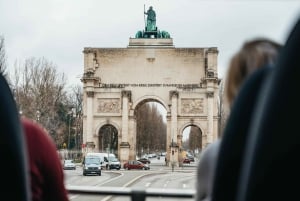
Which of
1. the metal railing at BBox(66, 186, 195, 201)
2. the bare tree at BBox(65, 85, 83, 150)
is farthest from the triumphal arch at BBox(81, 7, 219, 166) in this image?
the metal railing at BBox(66, 186, 195, 201)

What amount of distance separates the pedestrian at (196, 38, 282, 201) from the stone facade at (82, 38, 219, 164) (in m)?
62.0

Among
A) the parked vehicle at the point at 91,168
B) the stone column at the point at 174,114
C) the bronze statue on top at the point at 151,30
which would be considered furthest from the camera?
the bronze statue on top at the point at 151,30

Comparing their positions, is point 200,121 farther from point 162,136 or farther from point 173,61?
point 162,136

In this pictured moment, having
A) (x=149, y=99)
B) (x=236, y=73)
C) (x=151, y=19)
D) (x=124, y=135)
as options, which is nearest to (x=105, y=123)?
(x=124, y=135)

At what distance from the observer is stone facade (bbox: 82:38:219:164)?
6469 centimetres

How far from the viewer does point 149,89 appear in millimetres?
65062

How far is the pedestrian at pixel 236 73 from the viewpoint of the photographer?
91.2 inches

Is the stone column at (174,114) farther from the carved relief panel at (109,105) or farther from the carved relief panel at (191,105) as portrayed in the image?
the carved relief panel at (109,105)

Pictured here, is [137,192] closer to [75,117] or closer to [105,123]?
[105,123]

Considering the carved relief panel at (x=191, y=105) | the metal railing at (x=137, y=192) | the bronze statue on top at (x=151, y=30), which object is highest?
the bronze statue on top at (x=151, y=30)

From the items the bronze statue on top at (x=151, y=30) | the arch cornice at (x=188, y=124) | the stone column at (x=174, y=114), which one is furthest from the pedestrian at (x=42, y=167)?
the bronze statue on top at (x=151, y=30)

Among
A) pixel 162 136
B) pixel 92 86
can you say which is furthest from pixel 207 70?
pixel 162 136

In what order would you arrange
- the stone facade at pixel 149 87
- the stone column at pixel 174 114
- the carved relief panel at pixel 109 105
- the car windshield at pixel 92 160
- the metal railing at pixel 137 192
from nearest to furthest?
the metal railing at pixel 137 192 < the car windshield at pixel 92 160 < the stone column at pixel 174 114 < the stone facade at pixel 149 87 < the carved relief panel at pixel 109 105

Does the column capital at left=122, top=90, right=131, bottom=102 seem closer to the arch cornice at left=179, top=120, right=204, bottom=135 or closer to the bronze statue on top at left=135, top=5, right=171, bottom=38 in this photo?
the arch cornice at left=179, top=120, right=204, bottom=135
